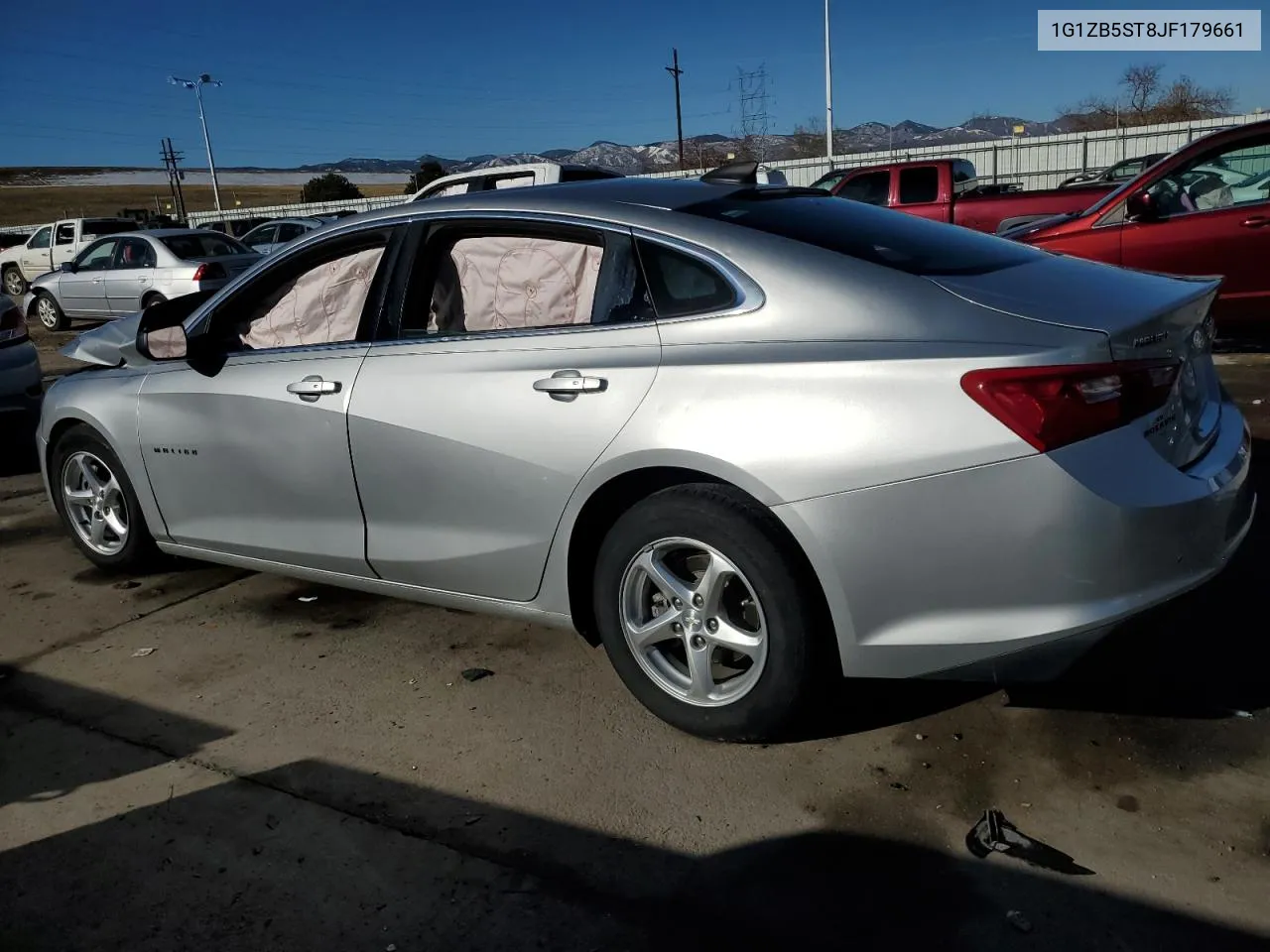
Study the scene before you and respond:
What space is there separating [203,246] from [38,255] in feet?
38.3

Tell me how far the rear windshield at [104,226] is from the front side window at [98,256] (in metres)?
7.84

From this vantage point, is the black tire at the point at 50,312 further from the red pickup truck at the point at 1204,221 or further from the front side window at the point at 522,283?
the front side window at the point at 522,283

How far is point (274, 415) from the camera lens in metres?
3.72

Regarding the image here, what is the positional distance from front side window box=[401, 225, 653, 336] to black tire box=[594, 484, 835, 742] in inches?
24.0

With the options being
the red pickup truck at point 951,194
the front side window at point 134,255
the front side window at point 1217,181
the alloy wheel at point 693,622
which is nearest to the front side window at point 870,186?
the red pickup truck at point 951,194

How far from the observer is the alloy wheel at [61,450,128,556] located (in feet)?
15.2

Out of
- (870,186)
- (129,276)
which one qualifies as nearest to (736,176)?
(870,186)

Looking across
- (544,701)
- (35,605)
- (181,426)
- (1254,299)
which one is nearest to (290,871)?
(544,701)

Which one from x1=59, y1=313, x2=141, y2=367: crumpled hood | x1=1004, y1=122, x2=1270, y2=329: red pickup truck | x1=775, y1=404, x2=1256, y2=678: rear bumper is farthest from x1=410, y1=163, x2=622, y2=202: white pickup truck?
x1=775, y1=404, x2=1256, y2=678: rear bumper

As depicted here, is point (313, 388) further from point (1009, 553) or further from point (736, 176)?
point (1009, 553)

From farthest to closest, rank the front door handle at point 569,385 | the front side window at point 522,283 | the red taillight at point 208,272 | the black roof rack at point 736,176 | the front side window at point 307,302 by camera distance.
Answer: the red taillight at point 208,272 → the front side window at point 307,302 → the black roof rack at point 736,176 → the front side window at point 522,283 → the front door handle at point 569,385

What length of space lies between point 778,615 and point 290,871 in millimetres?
1399

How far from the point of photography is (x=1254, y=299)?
295 inches

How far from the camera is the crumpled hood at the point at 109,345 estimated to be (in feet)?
14.5
